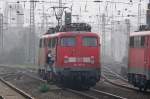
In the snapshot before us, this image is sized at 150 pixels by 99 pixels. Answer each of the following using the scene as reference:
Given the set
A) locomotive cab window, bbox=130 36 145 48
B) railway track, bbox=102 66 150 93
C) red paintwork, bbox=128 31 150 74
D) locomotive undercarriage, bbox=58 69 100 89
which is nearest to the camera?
red paintwork, bbox=128 31 150 74

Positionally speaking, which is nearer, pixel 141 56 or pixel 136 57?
pixel 141 56

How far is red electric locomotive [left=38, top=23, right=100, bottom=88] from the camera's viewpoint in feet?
94.2

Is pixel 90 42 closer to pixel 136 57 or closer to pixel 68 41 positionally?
pixel 68 41

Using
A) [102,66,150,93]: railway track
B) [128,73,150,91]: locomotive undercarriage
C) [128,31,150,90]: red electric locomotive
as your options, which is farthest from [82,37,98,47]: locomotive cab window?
[102,66,150,93]: railway track

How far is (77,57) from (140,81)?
4.54 metres

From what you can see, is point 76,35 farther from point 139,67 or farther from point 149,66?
point 149,66

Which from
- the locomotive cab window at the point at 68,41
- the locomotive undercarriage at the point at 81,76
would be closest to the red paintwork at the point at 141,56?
the locomotive undercarriage at the point at 81,76

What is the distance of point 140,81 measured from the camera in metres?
25.8

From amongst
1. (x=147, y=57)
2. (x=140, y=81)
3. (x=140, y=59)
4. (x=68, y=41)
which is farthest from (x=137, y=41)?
(x=68, y=41)

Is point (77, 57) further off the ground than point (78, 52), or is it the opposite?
point (78, 52)

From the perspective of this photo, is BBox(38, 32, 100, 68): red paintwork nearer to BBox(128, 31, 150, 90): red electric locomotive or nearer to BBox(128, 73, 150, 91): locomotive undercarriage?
BBox(128, 31, 150, 90): red electric locomotive

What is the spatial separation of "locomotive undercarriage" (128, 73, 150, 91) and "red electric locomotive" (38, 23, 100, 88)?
206 centimetres

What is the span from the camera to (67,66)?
1132 inches

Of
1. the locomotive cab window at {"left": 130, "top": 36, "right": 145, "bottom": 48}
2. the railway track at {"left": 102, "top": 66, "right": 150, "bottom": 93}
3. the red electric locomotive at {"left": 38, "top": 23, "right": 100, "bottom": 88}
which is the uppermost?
the locomotive cab window at {"left": 130, "top": 36, "right": 145, "bottom": 48}
